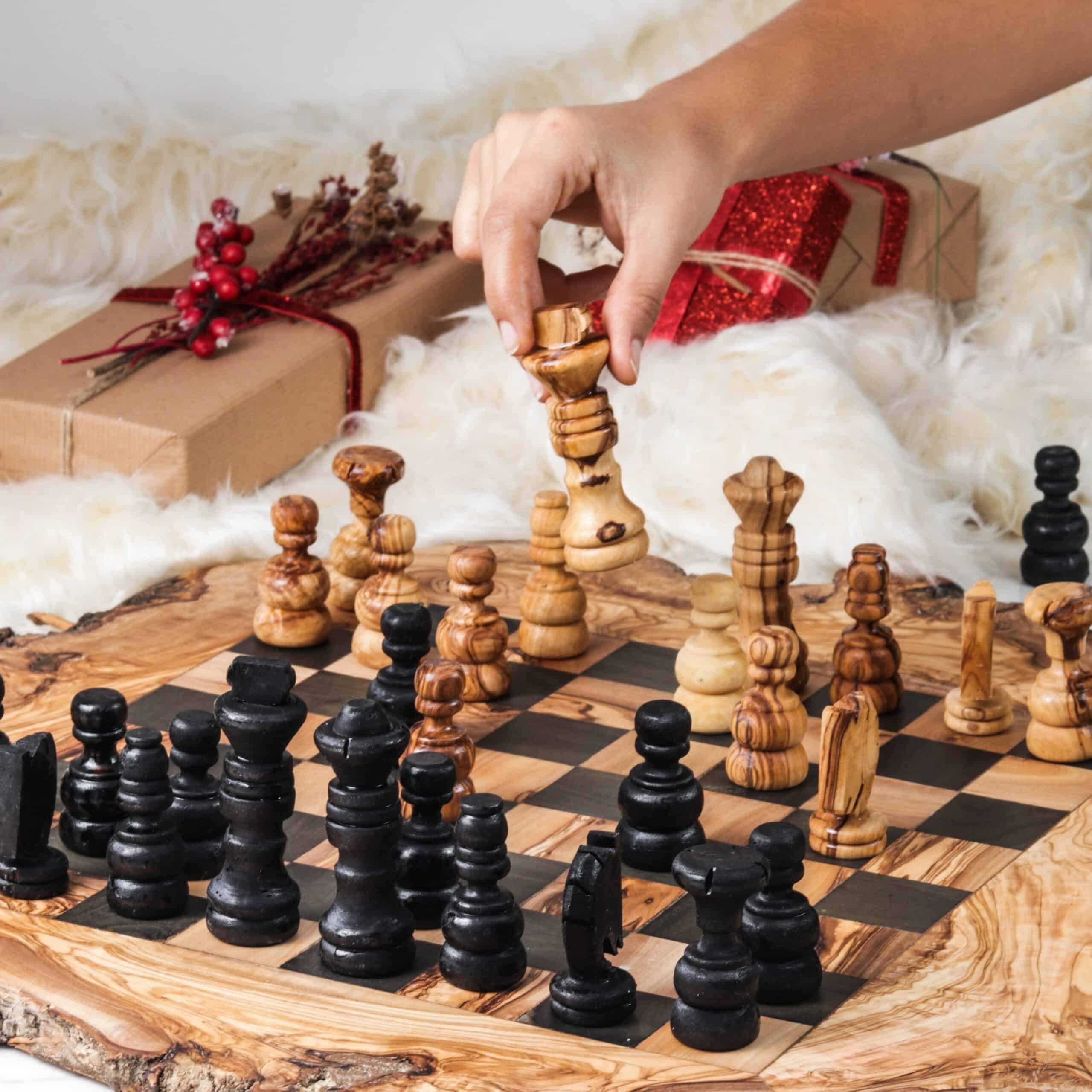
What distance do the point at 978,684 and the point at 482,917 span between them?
0.62 meters

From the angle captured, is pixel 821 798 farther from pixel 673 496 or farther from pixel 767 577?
pixel 673 496

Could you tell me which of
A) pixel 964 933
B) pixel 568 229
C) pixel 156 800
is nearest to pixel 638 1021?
pixel 964 933

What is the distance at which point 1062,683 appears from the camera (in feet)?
5.16

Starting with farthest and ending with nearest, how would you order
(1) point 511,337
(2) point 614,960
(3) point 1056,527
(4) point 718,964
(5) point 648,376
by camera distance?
(5) point 648,376, (3) point 1056,527, (1) point 511,337, (2) point 614,960, (4) point 718,964

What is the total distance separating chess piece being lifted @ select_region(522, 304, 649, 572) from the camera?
4.80 ft

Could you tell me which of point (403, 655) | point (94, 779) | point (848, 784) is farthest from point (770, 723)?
point (94, 779)

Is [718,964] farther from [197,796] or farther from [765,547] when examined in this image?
[765,547]

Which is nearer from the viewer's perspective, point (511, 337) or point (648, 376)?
point (511, 337)

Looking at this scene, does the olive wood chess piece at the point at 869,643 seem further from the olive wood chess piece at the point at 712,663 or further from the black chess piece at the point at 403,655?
the black chess piece at the point at 403,655

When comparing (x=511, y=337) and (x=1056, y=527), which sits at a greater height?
(x=511, y=337)

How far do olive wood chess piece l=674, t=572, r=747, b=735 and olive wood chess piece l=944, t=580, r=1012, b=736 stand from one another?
0.20m

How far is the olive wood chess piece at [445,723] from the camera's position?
4.91ft

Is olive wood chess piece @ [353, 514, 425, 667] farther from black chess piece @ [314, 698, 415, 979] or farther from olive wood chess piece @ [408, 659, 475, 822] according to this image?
black chess piece @ [314, 698, 415, 979]

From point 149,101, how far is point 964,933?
2.64m
